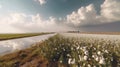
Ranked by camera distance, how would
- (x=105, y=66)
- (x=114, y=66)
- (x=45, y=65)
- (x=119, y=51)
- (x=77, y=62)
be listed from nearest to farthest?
1. (x=105, y=66)
2. (x=77, y=62)
3. (x=114, y=66)
4. (x=45, y=65)
5. (x=119, y=51)

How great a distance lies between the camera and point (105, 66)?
7258 millimetres

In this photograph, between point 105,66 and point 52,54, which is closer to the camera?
point 105,66

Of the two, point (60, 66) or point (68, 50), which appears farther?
point (68, 50)

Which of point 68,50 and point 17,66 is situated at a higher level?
point 68,50

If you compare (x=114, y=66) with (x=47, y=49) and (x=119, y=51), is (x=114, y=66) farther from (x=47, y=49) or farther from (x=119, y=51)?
(x=47, y=49)

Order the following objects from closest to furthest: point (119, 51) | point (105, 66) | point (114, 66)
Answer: point (105, 66), point (114, 66), point (119, 51)

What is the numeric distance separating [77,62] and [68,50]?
435 centimetres

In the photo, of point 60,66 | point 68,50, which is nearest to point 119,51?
point 68,50

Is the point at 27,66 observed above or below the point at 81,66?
Answer: below

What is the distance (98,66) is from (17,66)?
5.85 m

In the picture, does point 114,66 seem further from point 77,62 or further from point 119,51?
point 77,62

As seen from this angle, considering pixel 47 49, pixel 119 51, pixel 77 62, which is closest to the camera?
pixel 77 62

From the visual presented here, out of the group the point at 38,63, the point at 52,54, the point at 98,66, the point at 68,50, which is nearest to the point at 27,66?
the point at 38,63

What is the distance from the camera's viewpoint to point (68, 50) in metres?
12.4
